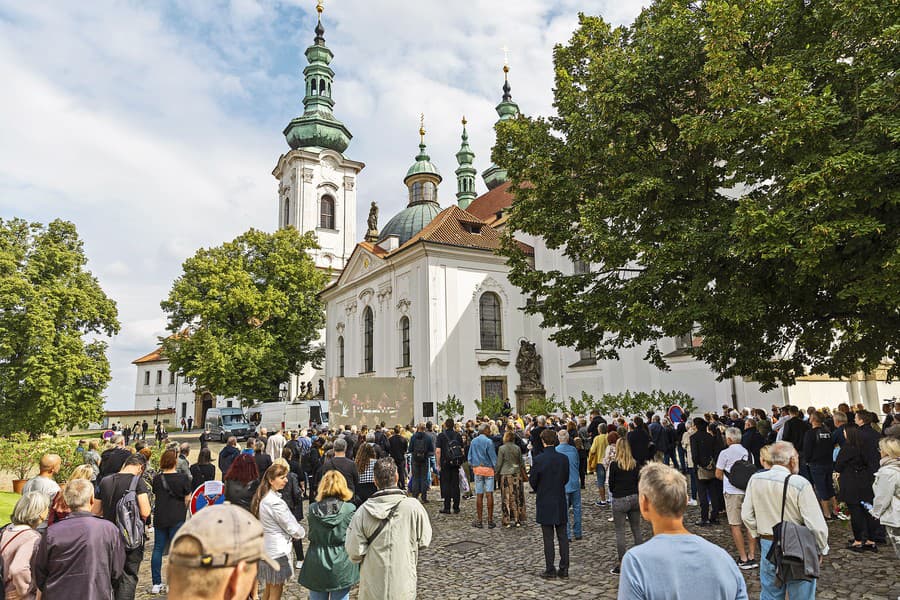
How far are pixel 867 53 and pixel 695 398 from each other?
17.7 metres

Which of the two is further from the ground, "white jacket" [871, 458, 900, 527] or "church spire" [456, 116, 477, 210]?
"church spire" [456, 116, 477, 210]

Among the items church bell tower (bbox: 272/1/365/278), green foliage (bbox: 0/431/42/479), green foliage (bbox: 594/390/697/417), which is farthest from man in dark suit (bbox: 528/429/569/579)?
church bell tower (bbox: 272/1/365/278)

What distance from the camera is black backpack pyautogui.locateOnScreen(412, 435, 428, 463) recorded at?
13258 mm

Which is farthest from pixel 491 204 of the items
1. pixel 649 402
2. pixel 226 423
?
pixel 649 402

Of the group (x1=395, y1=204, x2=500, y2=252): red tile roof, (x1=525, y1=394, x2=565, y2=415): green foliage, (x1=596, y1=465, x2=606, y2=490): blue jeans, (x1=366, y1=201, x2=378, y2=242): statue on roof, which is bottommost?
(x1=596, y1=465, x2=606, y2=490): blue jeans

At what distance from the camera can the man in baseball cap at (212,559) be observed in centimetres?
176

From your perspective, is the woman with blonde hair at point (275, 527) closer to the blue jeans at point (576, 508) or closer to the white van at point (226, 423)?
the blue jeans at point (576, 508)

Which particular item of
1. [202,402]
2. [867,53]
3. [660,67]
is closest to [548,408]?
[660,67]

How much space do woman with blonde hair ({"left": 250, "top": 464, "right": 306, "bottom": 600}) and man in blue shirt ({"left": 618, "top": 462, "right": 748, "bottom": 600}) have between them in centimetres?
354

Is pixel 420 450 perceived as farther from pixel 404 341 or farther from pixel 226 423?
pixel 226 423

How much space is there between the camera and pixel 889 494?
5.68 metres

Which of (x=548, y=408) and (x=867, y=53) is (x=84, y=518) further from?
(x=548, y=408)

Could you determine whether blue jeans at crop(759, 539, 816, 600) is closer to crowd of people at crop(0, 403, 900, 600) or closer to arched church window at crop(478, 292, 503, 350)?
crowd of people at crop(0, 403, 900, 600)

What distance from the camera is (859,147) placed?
768 centimetres
